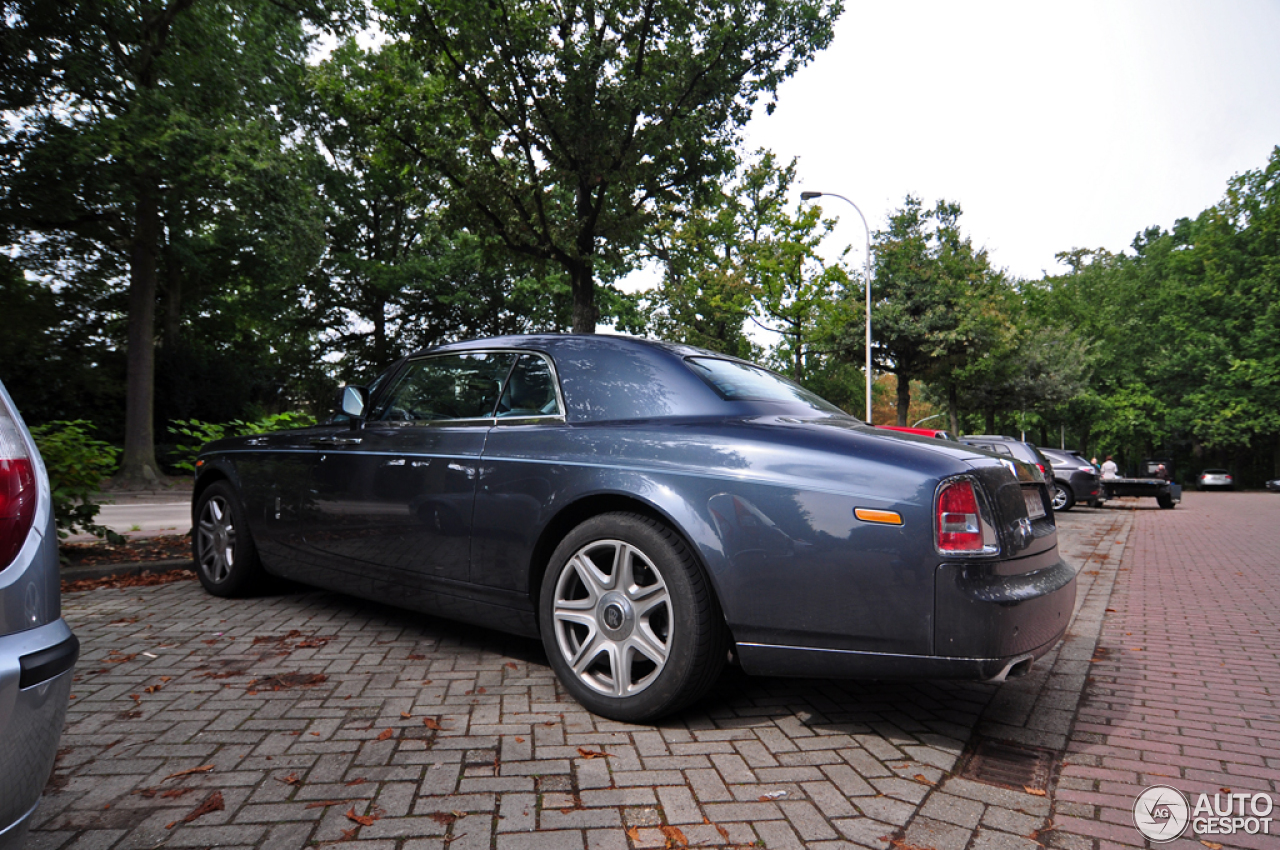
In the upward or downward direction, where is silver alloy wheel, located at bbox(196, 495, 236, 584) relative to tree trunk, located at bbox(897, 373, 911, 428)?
downward

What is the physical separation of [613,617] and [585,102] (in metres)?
10.1

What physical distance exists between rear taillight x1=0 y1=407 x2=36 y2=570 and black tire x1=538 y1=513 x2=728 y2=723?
1824 millimetres

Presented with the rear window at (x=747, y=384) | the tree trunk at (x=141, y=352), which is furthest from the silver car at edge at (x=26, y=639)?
the tree trunk at (x=141, y=352)

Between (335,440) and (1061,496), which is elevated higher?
(335,440)

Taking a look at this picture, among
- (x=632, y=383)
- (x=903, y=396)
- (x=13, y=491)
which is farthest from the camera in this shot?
(x=903, y=396)

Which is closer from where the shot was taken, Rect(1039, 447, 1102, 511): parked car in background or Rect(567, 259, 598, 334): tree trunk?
Rect(567, 259, 598, 334): tree trunk

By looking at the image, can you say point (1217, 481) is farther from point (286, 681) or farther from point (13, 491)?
point (13, 491)

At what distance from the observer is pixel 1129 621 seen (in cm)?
520

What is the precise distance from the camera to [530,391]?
141 inches

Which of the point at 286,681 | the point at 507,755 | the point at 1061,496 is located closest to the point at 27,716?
the point at 507,755

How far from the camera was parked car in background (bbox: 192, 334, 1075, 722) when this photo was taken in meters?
2.50

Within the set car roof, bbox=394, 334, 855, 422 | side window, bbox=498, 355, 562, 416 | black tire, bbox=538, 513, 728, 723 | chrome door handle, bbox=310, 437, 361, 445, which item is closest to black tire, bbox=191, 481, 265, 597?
chrome door handle, bbox=310, 437, 361, 445

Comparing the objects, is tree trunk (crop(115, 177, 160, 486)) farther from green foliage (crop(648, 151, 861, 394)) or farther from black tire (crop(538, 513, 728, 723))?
black tire (crop(538, 513, 728, 723))

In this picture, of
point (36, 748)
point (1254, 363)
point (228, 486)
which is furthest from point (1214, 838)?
point (1254, 363)
